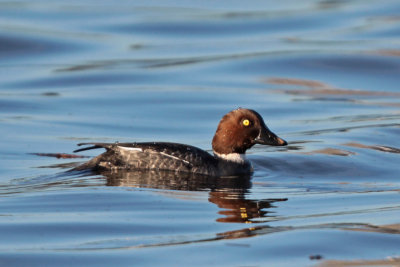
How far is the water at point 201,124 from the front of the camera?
301 inches

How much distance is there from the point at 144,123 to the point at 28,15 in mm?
10931

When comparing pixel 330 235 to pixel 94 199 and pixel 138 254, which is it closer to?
pixel 138 254

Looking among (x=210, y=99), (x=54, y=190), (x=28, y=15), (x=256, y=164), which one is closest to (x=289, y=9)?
(x=28, y=15)

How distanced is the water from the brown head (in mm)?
408

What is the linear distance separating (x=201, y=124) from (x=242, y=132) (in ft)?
11.3

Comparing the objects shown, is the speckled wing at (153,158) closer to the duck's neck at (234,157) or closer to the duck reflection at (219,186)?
the duck reflection at (219,186)

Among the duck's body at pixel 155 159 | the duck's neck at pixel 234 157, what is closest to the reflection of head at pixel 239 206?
the duck's body at pixel 155 159

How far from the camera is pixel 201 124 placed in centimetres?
1473

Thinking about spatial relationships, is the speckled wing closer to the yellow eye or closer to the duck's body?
the duck's body

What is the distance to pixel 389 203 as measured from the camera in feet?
30.0

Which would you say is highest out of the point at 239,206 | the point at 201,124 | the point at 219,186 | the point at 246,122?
the point at 201,124

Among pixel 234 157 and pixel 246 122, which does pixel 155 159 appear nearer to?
pixel 234 157

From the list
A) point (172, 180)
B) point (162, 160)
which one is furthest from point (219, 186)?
point (162, 160)

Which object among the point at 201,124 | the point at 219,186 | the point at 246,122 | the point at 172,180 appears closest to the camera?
the point at 219,186
